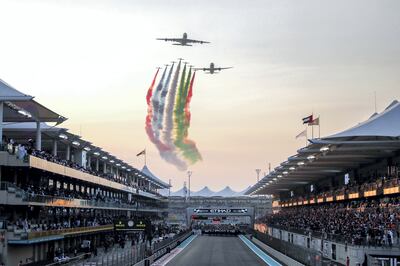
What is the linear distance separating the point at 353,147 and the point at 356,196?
35.7 feet

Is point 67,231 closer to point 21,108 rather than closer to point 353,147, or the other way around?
point 21,108

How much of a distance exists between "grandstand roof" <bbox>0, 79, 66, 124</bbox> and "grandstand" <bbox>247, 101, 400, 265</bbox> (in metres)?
20.2

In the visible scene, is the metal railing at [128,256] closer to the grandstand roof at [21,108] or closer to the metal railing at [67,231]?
the metal railing at [67,231]

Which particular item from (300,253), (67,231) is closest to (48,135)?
(67,231)

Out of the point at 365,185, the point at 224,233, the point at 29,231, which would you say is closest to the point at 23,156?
the point at 29,231

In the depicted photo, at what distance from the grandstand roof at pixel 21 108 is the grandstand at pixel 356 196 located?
20.2 m

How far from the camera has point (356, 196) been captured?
61.9 meters

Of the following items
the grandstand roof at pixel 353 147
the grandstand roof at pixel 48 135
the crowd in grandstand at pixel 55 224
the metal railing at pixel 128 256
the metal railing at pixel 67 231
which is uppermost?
the grandstand roof at pixel 48 135

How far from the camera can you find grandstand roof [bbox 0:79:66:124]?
41156 mm

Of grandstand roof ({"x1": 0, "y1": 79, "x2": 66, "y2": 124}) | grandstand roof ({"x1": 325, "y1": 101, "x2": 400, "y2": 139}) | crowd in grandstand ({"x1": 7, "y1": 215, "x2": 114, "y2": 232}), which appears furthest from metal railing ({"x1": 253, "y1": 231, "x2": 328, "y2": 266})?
grandstand roof ({"x1": 0, "y1": 79, "x2": 66, "y2": 124})

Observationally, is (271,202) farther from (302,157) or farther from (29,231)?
(29,231)

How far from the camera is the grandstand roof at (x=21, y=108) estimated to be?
41156 millimetres

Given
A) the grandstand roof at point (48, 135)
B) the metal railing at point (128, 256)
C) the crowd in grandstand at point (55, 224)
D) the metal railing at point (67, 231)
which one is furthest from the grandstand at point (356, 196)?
the grandstand roof at point (48, 135)

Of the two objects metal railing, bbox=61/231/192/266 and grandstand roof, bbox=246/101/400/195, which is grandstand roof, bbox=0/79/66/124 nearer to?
metal railing, bbox=61/231/192/266
